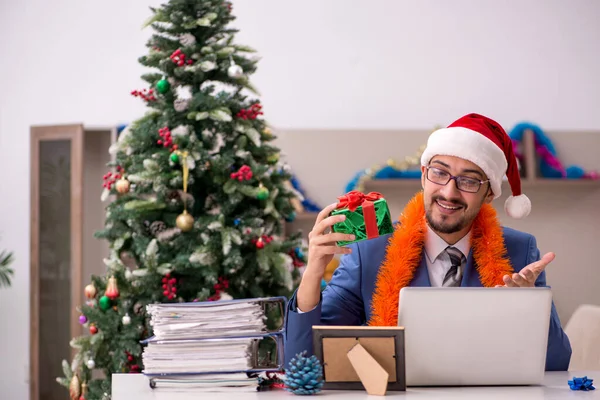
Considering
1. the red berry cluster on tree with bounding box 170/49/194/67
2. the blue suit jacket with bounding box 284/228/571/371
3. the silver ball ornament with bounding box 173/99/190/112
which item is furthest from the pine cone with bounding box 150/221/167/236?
the blue suit jacket with bounding box 284/228/571/371

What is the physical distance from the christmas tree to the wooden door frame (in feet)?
4.45

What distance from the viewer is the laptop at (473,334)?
1.54 m

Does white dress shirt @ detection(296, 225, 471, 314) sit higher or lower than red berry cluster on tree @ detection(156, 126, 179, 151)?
lower

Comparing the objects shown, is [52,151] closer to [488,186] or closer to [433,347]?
[488,186]

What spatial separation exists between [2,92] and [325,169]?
2168mm

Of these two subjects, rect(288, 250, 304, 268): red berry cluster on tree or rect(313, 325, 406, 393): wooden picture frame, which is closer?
rect(313, 325, 406, 393): wooden picture frame

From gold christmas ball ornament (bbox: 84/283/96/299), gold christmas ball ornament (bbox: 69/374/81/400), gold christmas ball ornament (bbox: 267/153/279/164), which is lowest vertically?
gold christmas ball ornament (bbox: 69/374/81/400)

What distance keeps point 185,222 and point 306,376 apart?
1734 mm

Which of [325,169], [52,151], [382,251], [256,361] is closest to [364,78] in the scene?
[325,169]

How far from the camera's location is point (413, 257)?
217 centimetres

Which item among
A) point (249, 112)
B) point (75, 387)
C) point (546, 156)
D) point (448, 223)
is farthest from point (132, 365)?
point (546, 156)

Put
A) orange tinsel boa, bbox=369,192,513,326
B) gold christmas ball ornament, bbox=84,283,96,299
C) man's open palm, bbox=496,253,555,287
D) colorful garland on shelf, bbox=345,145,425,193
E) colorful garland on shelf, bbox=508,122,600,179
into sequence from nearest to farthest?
man's open palm, bbox=496,253,555,287 < orange tinsel boa, bbox=369,192,513,326 < gold christmas ball ornament, bbox=84,283,96,299 < colorful garland on shelf, bbox=345,145,425,193 < colorful garland on shelf, bbox=508,122,600,179

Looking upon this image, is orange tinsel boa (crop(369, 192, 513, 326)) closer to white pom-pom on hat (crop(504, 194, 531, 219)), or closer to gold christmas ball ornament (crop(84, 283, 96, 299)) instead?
white pom-pom on hat (crop(504, 194, 531, 219))

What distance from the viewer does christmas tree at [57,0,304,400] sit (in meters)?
3.14
